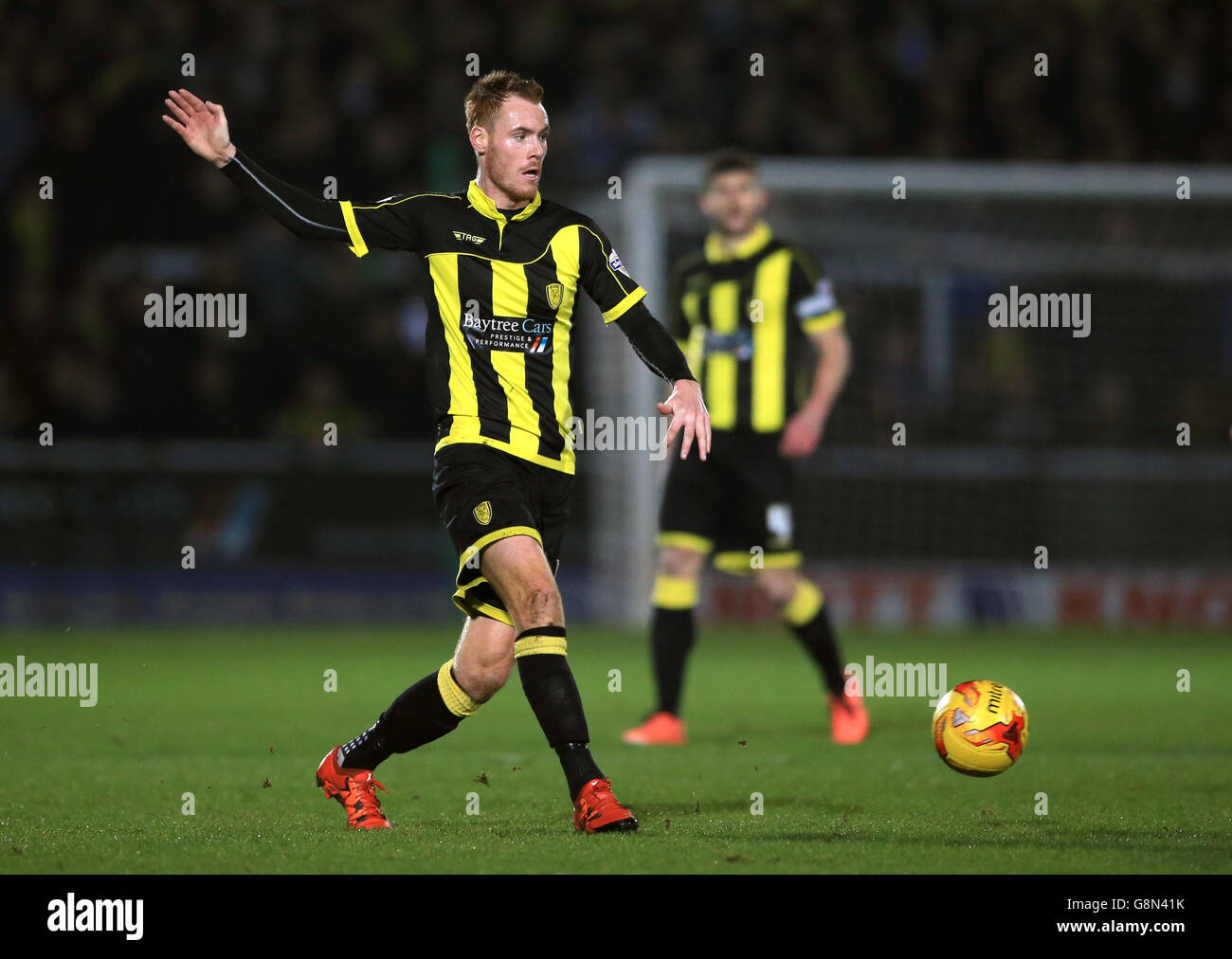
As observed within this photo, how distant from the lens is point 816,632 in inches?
313

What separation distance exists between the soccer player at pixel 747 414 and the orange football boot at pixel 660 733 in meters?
0.09

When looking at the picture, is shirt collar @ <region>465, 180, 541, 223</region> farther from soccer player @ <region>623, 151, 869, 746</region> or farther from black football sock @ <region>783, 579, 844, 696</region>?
black football sock @ <region>783, 579, 844, 696</region>

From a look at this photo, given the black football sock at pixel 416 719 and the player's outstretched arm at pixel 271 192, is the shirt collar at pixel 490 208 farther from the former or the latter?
the black football sock at pixel 416 719

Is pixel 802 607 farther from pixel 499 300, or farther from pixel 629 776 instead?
pixel 499 300

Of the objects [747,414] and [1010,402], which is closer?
[747,414]

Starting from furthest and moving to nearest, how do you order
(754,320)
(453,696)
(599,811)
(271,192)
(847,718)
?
(754,320) → (847,718) → (453,696) → (271,192) → (599,811)

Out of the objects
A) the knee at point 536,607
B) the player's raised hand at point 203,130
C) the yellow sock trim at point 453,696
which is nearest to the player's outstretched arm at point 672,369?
the knee at point 536,607

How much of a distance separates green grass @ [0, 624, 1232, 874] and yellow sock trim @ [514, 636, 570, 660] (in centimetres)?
52

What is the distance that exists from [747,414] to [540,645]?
3.23 metres

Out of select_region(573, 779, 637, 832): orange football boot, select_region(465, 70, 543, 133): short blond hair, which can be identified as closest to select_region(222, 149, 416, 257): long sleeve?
select_region(465, 70, 543, 133): short blond hair

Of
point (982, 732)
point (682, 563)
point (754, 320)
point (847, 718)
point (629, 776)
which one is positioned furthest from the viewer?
point (754, 320)

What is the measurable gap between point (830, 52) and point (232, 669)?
10365 millimetres

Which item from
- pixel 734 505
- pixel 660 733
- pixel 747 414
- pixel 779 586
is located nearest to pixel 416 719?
pixel 660 733

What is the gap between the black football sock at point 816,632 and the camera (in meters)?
7.93
